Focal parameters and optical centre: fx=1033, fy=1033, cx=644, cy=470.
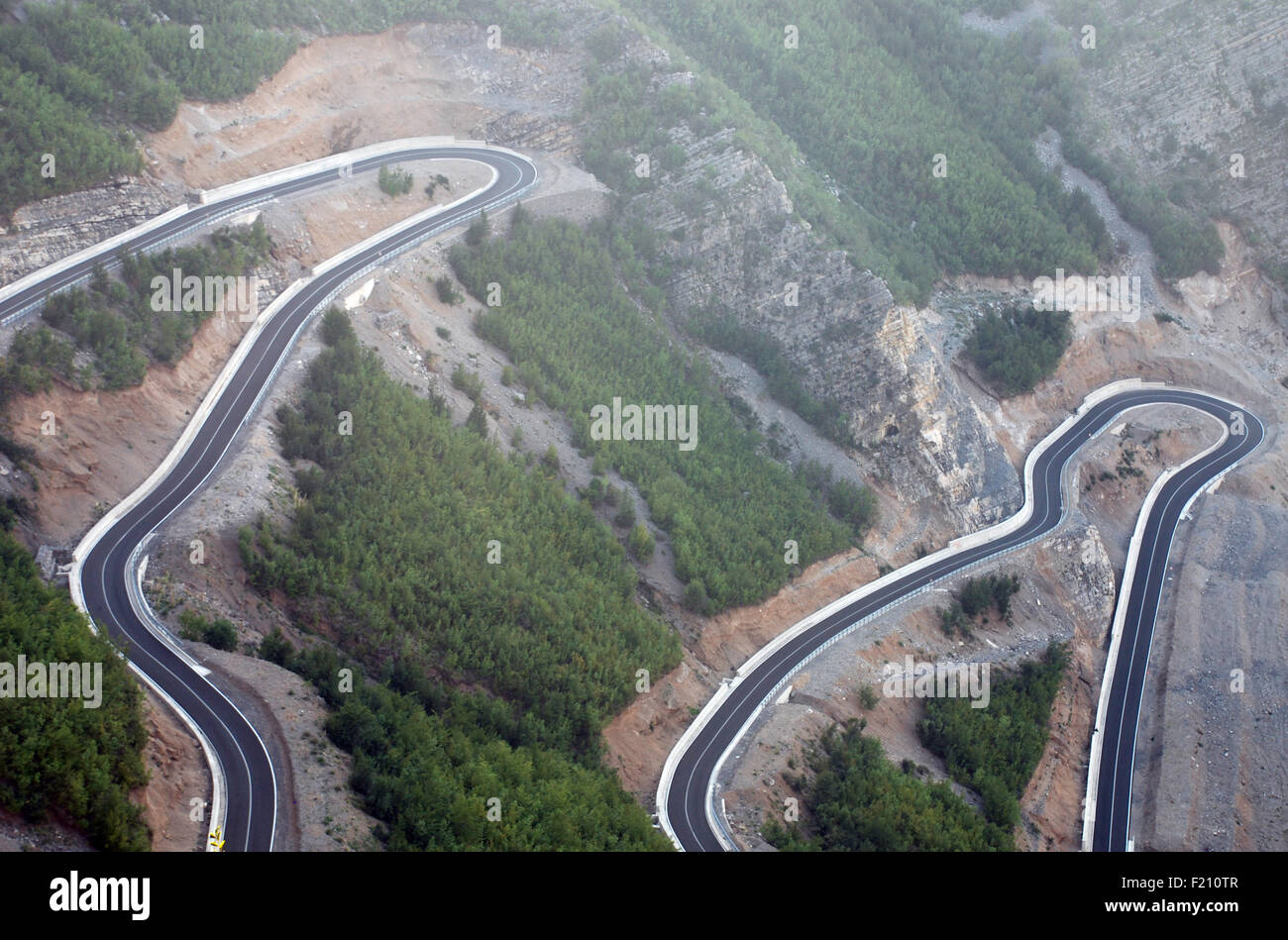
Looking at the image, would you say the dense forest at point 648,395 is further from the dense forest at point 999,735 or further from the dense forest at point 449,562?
the dense forest at point 999,735

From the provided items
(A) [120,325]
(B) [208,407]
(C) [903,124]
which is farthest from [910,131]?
(A) [120,325]

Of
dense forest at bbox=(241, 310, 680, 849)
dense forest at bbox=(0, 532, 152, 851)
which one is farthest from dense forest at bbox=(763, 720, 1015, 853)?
dense forest at bbox=(0, 532, 152, 851)

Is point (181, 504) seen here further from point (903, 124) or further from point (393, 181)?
point (903, 124)

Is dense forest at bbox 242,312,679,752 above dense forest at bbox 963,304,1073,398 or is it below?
below

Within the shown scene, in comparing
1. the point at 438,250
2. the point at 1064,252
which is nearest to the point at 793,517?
the point at 438,250

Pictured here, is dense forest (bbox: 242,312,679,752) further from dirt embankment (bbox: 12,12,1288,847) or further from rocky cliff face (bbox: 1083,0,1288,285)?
rocky cliff face (bbox: 1083,0,1288,285)

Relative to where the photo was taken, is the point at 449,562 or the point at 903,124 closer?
the point at 449,562

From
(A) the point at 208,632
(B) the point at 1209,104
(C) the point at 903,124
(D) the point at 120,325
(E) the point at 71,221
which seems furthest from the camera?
(B) the point at 1209,104

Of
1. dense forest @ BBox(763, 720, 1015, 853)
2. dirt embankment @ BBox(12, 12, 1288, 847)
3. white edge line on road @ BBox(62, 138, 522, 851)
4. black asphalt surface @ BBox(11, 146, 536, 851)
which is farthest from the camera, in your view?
dense forest @ BBox(763, 720, 1015, 853)
